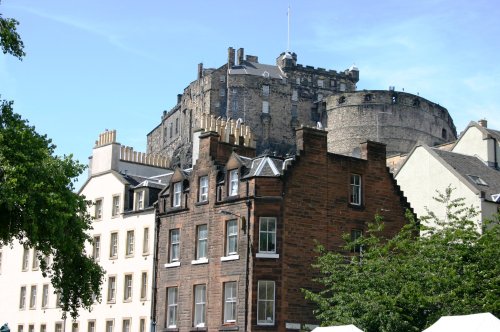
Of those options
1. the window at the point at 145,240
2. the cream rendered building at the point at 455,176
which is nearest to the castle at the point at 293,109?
the cream rendered building at the point at 455,176

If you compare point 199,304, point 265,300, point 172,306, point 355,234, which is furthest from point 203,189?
point 355,234

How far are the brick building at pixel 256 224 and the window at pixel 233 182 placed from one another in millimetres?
51

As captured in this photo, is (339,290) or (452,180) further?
(452,180)

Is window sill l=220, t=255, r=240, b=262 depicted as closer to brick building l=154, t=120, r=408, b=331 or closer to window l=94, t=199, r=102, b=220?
brick building l=154, t=120, r=408, b=331

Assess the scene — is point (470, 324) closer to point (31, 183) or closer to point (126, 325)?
point (31, 183)

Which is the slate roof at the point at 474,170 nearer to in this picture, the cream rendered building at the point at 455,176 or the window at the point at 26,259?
the cream rendered building at the point at 455,176

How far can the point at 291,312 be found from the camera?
47000mm

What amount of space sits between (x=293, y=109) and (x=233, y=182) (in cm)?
9162

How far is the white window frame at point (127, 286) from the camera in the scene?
188 ft

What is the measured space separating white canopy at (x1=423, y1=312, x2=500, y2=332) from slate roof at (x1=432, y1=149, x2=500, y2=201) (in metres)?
29.7

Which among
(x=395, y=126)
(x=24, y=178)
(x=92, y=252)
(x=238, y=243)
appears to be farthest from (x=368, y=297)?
(x=395, y=126)

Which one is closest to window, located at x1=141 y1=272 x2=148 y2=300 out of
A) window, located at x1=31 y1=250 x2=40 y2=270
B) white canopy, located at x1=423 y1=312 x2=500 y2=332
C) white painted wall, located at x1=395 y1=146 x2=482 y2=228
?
window, located at x1=31 y1=250 x2=40 y2=270

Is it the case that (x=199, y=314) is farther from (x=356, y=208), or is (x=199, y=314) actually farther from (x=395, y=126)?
(x=395, y=126)

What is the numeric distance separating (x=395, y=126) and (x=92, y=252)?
73268 mm
